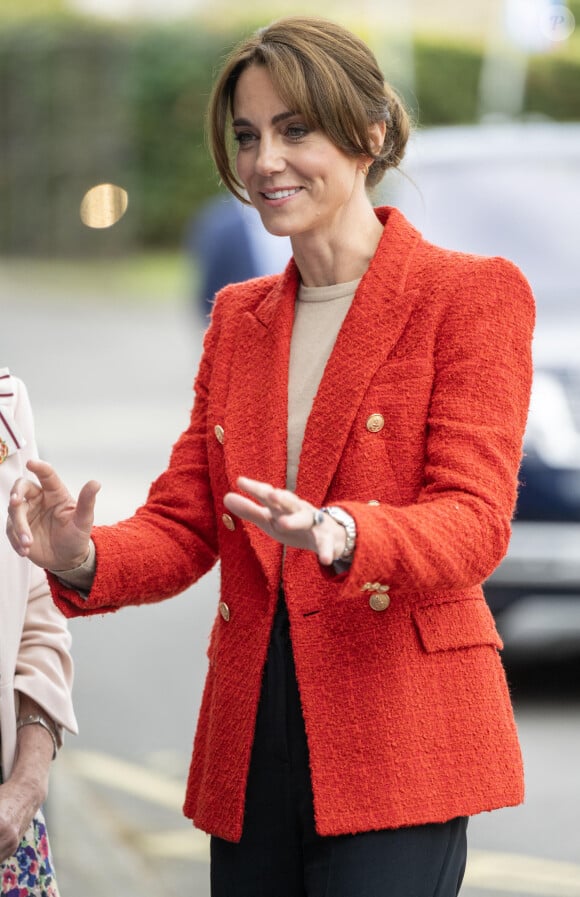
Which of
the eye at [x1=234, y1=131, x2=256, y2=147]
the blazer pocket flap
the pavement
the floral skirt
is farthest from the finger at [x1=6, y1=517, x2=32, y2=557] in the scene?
the pavement

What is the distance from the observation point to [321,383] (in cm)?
262

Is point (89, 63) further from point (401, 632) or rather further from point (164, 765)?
point (401, 632)

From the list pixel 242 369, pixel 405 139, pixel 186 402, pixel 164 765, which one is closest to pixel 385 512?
pixel 242 369

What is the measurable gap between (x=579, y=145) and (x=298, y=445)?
17.8 ft

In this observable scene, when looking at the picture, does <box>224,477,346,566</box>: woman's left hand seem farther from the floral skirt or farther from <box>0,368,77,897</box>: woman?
the floral skirt

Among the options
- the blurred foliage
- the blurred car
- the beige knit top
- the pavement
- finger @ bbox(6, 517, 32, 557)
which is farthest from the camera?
the blurred foliage

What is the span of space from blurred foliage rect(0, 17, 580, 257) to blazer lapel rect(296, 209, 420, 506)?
93.1 feet

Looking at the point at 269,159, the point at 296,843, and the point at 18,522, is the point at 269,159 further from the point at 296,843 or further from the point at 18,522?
the point at 296,843

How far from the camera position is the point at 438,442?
8.03 feet

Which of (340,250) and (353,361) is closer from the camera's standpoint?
(353,361)

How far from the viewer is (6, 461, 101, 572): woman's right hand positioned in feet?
8.30

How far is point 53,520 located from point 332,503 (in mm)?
482

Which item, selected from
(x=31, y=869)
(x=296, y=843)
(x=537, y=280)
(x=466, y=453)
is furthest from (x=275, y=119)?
(x=537, y=280)

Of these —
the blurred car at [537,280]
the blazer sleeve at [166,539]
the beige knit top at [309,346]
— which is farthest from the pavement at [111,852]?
the beige knit top at [309,346]
